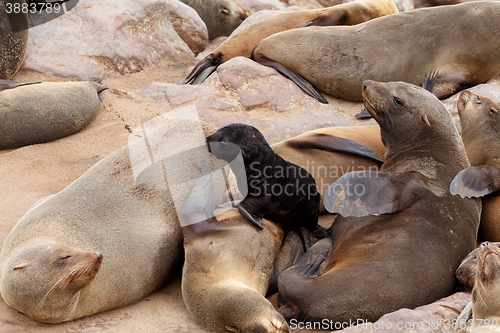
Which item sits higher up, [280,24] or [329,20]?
[329,20]

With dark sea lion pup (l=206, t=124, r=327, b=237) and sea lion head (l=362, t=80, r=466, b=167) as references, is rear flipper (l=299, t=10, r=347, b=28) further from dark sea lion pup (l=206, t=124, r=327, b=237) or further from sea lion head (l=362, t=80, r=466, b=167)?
dark sea lion pup (l=206, t=124, r=327, b=237)

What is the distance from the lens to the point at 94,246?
2893mm

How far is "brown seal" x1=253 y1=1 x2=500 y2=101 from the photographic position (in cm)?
521

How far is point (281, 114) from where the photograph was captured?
5.26m

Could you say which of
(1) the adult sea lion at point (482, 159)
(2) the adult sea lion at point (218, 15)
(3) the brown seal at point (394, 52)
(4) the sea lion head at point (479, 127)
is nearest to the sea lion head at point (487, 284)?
(1) the adult sea lion at point (482, 159)

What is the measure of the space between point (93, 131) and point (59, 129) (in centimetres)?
35

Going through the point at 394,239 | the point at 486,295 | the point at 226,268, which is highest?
the point at 486,295

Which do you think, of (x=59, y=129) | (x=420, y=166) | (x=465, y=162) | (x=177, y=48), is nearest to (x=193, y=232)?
(x=420, y=166)

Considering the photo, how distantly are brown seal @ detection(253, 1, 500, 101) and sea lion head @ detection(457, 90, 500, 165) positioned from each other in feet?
2.60

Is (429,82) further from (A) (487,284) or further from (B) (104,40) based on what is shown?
(B) (104,40)

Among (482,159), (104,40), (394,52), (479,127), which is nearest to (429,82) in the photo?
(394,52)

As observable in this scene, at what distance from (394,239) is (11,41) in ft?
15.5

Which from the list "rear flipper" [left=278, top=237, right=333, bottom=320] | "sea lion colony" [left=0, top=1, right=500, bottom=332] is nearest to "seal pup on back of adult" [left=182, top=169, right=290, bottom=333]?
"sea lion colony" [left=0, top=1, right=500, bottom=332]

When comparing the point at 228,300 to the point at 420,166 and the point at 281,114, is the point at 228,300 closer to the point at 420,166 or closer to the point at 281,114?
the point at 420,166
